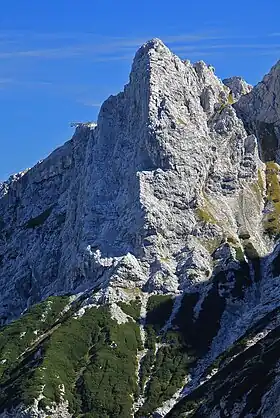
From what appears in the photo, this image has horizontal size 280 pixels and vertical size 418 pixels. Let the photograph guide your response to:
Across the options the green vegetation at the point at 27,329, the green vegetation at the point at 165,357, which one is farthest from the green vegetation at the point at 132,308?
the green vegetation at the point at 27,329

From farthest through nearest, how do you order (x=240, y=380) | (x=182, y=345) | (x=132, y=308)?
(x=132, y=308) < (x=182, y=345) < (x=240, y=380)

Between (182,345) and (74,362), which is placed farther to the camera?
(182,345)

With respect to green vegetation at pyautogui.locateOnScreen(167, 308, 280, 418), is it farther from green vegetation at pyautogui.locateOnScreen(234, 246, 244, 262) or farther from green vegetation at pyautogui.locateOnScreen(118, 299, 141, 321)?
green vegetation at pyautogui.locateOnScreen(234, 246, 244, 262)

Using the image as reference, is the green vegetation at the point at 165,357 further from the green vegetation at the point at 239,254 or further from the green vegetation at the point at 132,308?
the green vegetation at the point at 239,254

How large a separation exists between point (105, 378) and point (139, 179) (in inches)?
2116

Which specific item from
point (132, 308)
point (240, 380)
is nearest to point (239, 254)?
point (132, 308)

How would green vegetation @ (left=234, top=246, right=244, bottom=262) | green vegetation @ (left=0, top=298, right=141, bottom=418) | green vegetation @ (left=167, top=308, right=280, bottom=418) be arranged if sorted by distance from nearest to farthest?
green vegetation @ (left=167, top=308, right=280, bottom=418), green vegetation @ (left=0, top=298, right=141, bottom=418), green vegetation @ (left=234, top=246, right=244, bottom=262)

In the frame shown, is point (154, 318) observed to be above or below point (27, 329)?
below

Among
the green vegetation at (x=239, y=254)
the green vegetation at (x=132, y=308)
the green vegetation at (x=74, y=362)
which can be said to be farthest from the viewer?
the green vegetation at (x=239, y=254)

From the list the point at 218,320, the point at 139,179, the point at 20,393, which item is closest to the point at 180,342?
the point at 218,320

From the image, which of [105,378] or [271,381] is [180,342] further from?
[271,381]

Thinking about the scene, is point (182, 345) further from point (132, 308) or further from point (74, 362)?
point (74, 362)

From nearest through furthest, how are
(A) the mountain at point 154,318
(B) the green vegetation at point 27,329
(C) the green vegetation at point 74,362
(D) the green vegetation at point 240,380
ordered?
(D) the green vegetation at point 240,380, (A) the mountain at point 154,318, (C) the green vegetation at point 74,362, (B) the green vegetation at point 27,329

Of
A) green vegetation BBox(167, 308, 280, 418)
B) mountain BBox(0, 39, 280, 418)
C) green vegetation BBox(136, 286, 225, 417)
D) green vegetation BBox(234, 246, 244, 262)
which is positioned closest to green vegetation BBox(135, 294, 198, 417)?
green vegetation BBox(136, 286, 225, 417)
